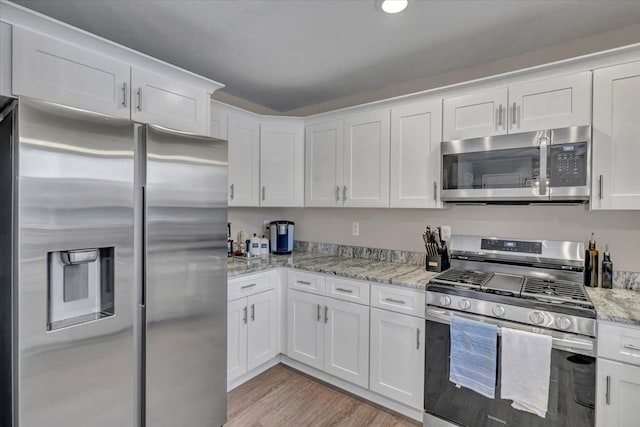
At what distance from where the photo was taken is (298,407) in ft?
7.45

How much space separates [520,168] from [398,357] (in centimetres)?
144

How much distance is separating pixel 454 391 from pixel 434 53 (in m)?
2.18

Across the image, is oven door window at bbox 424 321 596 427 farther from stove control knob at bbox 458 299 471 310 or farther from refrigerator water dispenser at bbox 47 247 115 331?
refrigerator water dispenser at bbox 47 247 115 331

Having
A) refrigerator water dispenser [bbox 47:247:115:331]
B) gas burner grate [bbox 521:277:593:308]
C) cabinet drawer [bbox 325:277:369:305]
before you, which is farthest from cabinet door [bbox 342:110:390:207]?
refrigerator water dispenser [bbox 47:247:115:331]

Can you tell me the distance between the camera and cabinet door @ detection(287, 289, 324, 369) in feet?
8.34

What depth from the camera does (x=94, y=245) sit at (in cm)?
137

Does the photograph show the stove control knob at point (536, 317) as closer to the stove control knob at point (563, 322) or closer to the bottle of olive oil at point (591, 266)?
the stove control knob at point (563, 322)

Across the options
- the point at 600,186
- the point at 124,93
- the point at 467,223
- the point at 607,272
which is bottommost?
the point at 607,272

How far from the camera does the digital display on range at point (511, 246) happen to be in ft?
7.15

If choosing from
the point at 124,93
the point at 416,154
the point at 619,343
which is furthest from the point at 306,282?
the point at 619,343

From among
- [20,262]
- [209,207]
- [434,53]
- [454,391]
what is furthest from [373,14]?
[454,391]

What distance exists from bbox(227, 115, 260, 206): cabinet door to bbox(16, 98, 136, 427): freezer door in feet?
4.36

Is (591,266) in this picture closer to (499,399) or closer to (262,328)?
(499,399)

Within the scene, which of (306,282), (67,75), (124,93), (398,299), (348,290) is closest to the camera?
(67,75)
